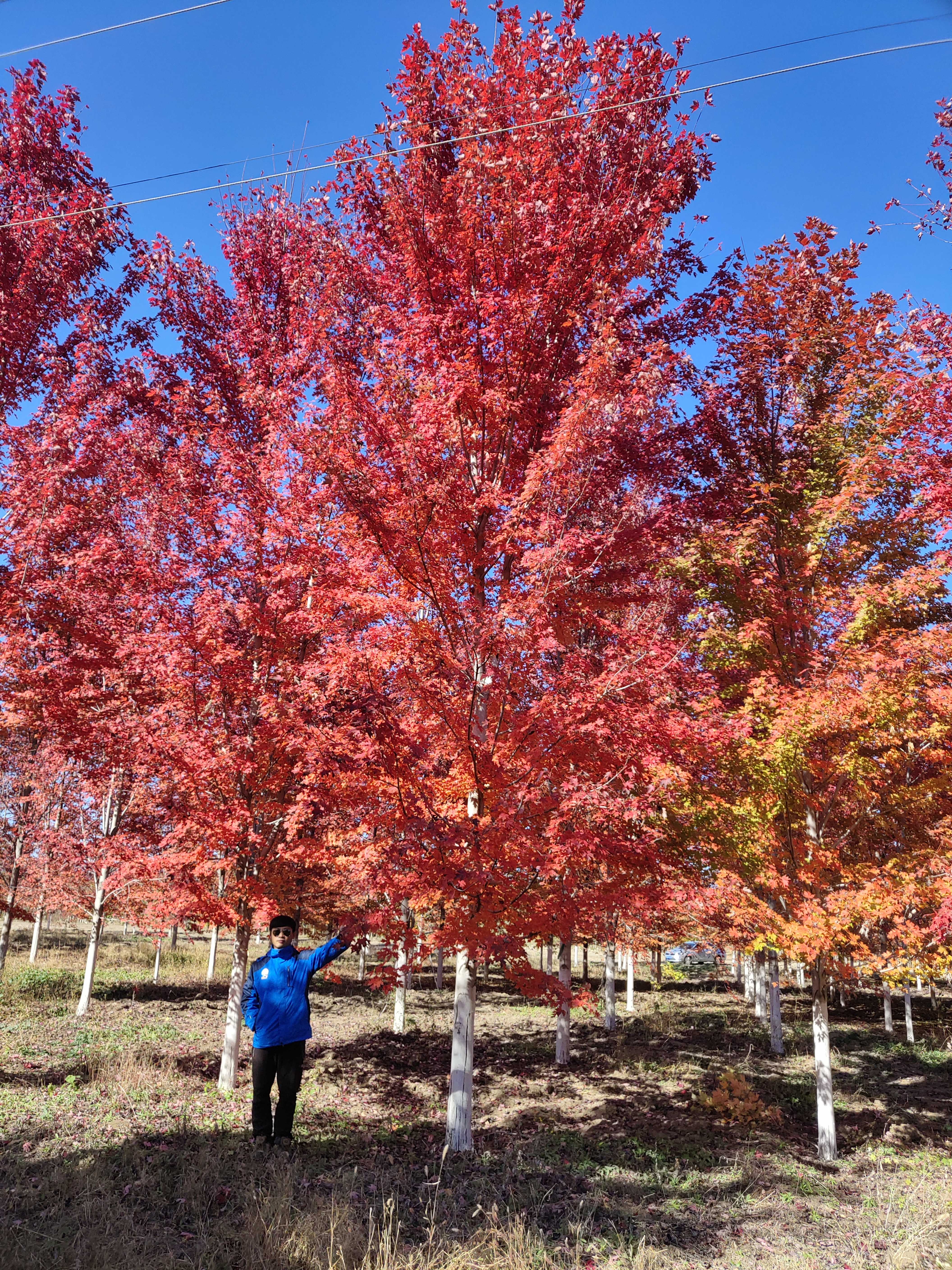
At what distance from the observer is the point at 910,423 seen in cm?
854

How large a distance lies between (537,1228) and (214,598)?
6.85m

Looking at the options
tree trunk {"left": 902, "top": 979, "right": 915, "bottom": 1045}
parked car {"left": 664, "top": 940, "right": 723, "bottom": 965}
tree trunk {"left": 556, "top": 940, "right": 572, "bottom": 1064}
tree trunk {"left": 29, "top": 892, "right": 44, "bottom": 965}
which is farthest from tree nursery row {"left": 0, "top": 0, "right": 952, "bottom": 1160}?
parked car {"left": 664, "top": 940, "right": 723, "bottom": 965}

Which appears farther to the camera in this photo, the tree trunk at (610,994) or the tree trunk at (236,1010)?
the tree trunk at (610,994)

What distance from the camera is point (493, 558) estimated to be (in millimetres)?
7406

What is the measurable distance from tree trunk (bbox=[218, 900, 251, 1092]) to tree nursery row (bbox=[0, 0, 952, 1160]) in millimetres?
93

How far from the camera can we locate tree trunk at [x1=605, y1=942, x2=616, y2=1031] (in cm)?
1741

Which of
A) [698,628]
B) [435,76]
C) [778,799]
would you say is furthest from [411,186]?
[778,799]

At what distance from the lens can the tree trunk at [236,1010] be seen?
28.9 ft

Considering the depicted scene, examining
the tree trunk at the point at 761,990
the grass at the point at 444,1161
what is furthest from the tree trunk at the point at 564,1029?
the tree trunk at the point at 761,990

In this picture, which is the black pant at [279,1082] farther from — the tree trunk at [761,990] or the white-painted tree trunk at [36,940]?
the white-painted tree trunk at [36,940]

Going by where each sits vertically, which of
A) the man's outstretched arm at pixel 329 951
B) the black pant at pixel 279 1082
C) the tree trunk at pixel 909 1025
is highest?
the man's outstretched arm at pixel 329 951

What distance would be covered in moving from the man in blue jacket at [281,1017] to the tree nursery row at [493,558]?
0.66m

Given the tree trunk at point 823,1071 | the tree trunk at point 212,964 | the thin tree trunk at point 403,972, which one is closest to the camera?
the thin tree trunk at point 403,972

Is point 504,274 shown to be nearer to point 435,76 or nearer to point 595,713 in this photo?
point 435,76
